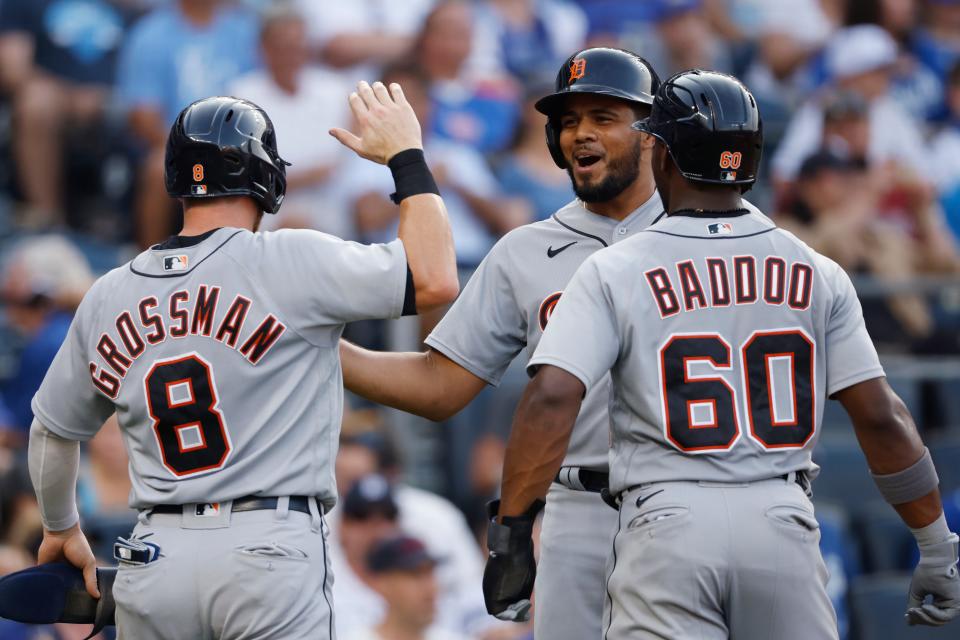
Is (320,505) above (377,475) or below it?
above

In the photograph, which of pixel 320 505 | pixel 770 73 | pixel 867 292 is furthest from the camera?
pixel 770 73

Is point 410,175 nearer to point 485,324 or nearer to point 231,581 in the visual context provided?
point 485,324

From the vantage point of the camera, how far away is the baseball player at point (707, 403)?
316 cm

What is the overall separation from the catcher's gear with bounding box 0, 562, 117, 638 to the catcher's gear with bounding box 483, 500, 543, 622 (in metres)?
1.08

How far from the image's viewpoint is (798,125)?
9578mm

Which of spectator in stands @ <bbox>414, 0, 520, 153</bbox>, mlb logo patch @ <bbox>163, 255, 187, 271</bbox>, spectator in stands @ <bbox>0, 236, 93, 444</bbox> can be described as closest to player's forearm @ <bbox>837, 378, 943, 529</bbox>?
mlb logo patch @ <bbox>163, 255, 187, 271</bbox>

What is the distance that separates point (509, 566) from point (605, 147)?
1255mm

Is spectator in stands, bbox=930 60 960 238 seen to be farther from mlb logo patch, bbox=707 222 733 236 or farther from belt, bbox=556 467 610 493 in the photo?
mlb logo patch, bbox=707 222 733 236

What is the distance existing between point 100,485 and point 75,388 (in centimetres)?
298

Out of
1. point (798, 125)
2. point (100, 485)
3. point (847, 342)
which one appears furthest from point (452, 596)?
point (798, 125)

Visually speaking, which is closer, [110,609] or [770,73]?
[110,609]

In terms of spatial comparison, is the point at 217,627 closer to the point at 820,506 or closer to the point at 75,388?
the point at 75,388

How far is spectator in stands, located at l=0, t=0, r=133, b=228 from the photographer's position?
8.16 meters

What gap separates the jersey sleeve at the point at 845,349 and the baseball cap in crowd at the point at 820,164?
5.73 meters
